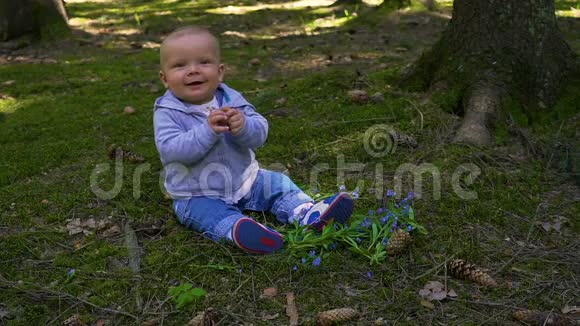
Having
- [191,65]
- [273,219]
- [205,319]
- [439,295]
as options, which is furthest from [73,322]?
[439,295]

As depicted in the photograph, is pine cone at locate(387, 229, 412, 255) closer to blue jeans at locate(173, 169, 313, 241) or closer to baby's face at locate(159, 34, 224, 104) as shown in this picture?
blue jeans at locate(173, 169, 313, 241)

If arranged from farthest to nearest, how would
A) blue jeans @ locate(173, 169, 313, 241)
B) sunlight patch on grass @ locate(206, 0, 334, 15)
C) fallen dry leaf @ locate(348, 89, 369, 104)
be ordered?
sunlight patch on grass @ locate(206, 0, 334, 15)
fallen dry leaf @ locate(348, 89, 369, 104)
blue jeans @ locate(173, 169, 313, 241)

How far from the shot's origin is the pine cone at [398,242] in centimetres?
269

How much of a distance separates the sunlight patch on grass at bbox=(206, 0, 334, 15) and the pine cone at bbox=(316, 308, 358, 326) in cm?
796

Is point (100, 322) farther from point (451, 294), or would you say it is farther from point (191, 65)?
point (451, 294)

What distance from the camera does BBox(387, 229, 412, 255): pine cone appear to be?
8.83 feet

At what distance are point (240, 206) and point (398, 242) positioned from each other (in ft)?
3.10

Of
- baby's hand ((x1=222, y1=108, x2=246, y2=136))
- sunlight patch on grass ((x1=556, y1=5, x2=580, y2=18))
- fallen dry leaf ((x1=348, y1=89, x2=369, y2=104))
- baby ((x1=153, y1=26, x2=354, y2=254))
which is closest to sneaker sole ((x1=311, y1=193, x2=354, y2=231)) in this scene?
baby ((x1=153, y1=26, x2=354, y2=254))

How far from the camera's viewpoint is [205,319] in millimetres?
2299

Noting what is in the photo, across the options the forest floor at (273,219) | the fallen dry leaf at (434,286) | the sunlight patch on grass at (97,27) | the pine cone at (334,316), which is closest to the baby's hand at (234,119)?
the forest floor at (273,219)

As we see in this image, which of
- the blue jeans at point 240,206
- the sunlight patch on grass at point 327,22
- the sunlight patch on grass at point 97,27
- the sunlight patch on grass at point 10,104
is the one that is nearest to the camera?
the blue jeans at point 240,206

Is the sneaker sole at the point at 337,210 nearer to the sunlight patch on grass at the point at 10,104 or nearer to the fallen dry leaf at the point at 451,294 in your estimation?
the fallen dry leaf at the point at 451,294

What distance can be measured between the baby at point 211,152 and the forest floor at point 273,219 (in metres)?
0.14

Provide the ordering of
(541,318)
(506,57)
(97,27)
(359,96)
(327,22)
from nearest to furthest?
(541,318) → (506,57) → (359,96) → (327,22) → (97,27)
